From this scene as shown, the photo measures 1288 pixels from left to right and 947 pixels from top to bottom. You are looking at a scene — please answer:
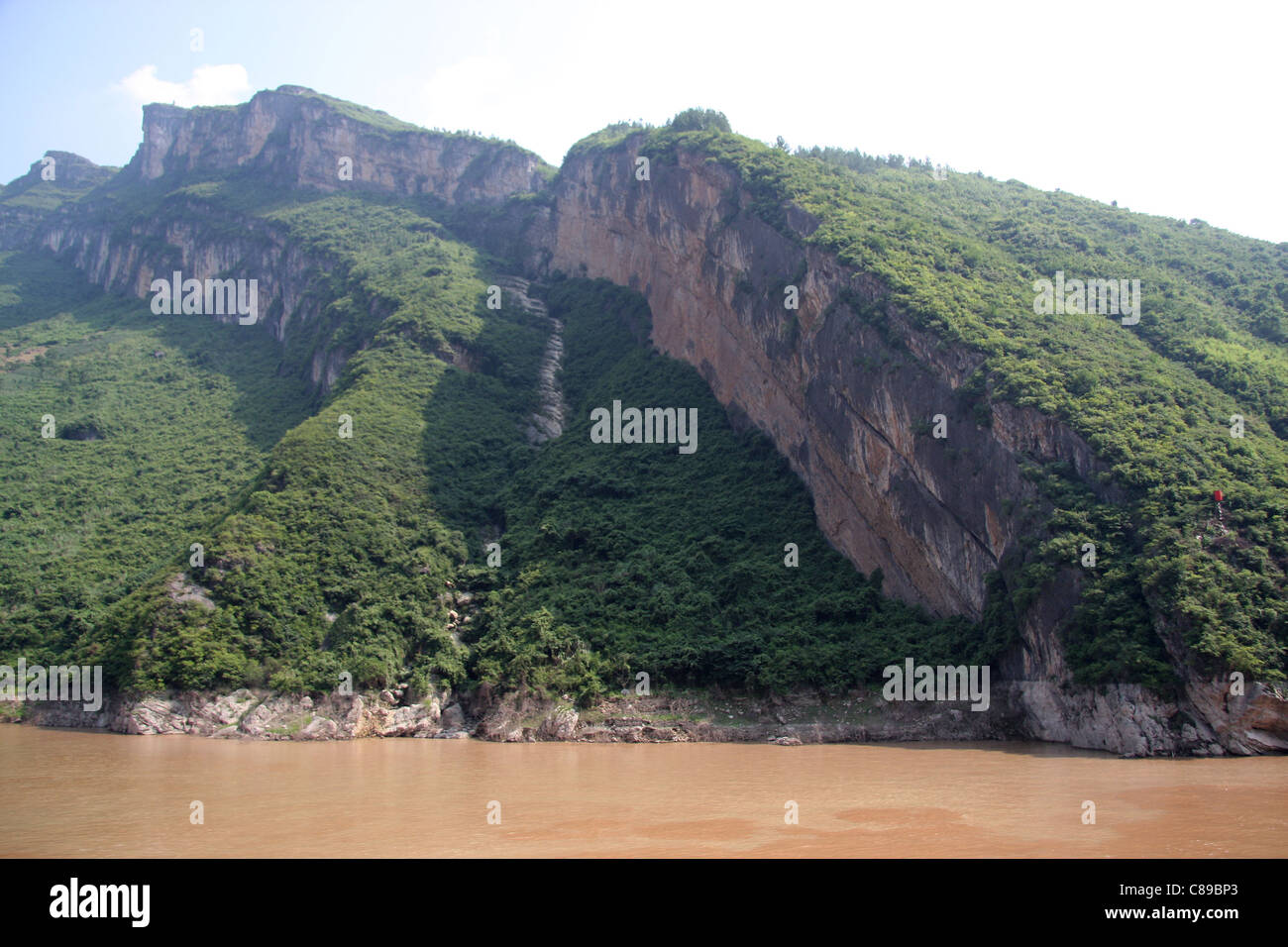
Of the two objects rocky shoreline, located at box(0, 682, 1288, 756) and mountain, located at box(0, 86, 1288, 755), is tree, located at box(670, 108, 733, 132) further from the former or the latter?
rocky shoreline, located at box(0, 682, 1288, 756)

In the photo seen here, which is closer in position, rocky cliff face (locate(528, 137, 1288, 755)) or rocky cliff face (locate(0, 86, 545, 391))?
rocky cliff face (locate(528, 137, 1288, 755))

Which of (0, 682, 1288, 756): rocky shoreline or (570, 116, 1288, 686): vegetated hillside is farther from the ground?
(570, 116, 1288, 686): vegetated hillside

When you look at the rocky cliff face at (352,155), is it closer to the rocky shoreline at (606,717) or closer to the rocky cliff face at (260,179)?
the rocky cliff face at (260,179)

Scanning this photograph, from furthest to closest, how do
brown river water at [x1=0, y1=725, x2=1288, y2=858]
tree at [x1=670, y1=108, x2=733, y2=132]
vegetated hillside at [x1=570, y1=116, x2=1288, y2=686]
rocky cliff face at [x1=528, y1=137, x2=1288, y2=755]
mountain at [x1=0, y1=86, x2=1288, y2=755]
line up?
tree at [x1=670, y1=108, x2=733, y2=132] → mountain at [x1=0, y1=86, x2=1288, y2=755] → vegetated hillside at [x1=570, y1=116, x2=1288, y2=686] → rocky cliff face at [x1=528, y1=137, x2=1288, y2=755] → brown river water at [x1=0, y1=725, x2=1288, y2=858]

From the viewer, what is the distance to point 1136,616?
93.6 ft

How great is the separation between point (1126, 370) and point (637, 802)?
2780 cm

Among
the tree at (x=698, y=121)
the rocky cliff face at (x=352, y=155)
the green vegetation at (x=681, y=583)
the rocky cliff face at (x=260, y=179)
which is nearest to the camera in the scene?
the green vegetation at (x=681, y=583)

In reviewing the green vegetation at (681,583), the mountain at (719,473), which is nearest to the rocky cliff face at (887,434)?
the mountain at (719,473)

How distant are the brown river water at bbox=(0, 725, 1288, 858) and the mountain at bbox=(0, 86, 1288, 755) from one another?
181 inches

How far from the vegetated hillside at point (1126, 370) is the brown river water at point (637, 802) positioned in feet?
15.5

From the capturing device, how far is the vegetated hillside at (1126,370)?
28.1 meters

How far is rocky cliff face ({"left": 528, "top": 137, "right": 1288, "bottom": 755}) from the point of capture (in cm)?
2800

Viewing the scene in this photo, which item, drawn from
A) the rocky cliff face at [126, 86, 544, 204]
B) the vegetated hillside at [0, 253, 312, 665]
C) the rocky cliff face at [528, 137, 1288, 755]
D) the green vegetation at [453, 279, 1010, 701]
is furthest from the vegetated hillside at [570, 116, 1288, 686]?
the rocky cliff face at [126, 86, 544, 204]

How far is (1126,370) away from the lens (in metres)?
37.6
